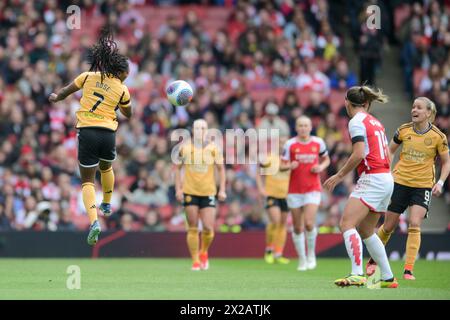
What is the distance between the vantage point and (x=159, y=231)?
67.6ft

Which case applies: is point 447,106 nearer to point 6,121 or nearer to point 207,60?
point 207,60

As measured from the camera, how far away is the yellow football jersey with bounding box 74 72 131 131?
13.6m

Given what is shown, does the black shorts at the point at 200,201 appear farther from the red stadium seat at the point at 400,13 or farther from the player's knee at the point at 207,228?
the red stadium seat at the point at 400,13

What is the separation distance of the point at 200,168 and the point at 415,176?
406 cm

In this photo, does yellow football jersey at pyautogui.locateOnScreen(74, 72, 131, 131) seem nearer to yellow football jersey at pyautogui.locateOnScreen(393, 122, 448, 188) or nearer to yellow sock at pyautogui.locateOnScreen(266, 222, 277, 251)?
yellow football jersey at pyautogui.locateOnScreen(393, 122, 448, 188)

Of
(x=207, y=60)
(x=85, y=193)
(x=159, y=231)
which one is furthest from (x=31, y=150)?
(x=85, y=193)

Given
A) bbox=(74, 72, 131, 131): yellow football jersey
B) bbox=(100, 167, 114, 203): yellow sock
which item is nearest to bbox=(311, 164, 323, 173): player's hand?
bbox=(100, 167, 114, 203): yellow sock

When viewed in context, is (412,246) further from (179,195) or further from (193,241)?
(179,195)

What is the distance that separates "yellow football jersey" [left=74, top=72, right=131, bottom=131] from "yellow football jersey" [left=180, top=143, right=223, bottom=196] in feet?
10.8

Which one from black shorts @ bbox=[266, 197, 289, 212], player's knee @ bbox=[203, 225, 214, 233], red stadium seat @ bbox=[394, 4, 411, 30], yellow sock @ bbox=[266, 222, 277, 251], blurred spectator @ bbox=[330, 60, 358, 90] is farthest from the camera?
red stadium seat @ bbox=[394, 4, 411, 30]

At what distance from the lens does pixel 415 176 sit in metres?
14.5

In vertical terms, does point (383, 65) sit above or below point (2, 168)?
above

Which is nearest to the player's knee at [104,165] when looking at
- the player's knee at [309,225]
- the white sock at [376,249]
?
the white sock at [376,249]

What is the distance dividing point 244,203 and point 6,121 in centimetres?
576
